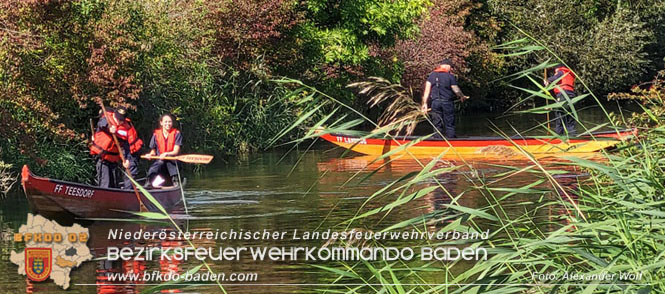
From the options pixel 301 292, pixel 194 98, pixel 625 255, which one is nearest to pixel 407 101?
pixel 625 255

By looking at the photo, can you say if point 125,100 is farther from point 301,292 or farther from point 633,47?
point 633,47

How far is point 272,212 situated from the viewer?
15.9 m

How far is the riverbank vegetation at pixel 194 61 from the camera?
19.7m

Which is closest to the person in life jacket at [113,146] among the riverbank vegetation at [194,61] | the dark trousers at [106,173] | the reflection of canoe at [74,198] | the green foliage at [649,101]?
the dark trousers at [106,173]

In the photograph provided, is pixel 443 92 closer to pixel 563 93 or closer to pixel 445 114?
pixel 445 114

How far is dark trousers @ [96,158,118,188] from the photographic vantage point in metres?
16.4

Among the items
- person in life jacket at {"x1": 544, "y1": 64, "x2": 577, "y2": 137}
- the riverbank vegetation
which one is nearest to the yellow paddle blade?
the riverbank vegetation

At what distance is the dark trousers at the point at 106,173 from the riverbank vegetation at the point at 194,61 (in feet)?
8.91

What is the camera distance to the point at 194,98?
25094 millimetres

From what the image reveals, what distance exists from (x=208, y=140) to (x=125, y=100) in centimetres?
421

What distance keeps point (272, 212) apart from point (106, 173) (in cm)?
248

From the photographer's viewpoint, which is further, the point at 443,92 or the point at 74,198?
the point at 443,92

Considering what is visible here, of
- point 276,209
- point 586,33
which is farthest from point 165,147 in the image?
point 586,33

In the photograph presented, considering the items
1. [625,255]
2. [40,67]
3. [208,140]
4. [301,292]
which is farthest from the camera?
[208,140]
